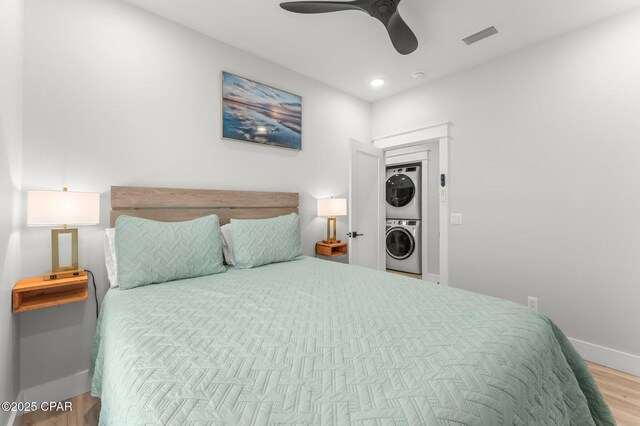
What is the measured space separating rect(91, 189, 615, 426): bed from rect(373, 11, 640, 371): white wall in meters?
1.37

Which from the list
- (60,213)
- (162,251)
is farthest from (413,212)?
(60,213)

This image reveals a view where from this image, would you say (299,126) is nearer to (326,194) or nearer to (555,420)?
(326,194)

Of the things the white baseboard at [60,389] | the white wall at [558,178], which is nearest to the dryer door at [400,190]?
the white wall at [558,178]

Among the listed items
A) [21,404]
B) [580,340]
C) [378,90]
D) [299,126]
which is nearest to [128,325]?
[21,404]

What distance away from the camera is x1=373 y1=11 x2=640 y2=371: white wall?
2.16 metres

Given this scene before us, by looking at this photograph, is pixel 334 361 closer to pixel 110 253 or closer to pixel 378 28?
pixel 110 253

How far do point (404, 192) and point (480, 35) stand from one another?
294cm

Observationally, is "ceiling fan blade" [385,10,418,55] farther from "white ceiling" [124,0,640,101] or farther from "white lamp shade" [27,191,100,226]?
"white lamp shade" [27,191,100,226]

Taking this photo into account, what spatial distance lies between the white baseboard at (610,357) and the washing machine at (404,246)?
257 centimetres

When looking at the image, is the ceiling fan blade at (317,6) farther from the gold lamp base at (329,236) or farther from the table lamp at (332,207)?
the gold lamp base at (329,236)

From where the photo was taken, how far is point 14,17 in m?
1.49

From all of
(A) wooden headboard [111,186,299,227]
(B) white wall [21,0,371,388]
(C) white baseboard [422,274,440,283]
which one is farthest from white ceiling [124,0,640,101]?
(C) white baseboard [422,274,440,283]

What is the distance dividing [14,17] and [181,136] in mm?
1035

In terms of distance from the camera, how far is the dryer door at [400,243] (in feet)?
16.2
